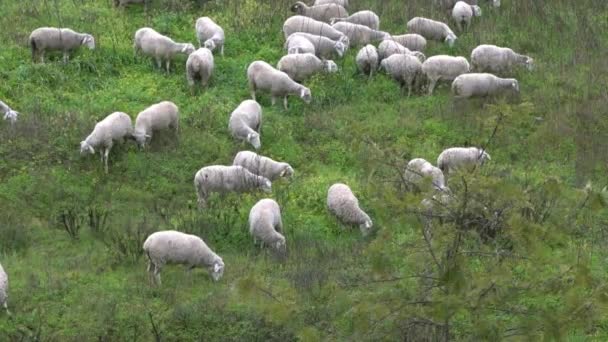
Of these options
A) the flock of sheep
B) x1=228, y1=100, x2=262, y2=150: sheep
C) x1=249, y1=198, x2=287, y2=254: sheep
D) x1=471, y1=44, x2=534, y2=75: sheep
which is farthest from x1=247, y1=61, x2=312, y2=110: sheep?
x1=249, y1=198, x2=287, y2=254: sheep

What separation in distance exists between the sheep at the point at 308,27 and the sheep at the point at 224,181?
17.0 ft

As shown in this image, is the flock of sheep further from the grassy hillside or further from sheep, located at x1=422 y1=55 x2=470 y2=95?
the grassy hillside

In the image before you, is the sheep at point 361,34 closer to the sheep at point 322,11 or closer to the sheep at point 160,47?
the sheep at point 322,11

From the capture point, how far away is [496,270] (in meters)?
8.41

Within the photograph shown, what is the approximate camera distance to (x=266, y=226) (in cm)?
1270

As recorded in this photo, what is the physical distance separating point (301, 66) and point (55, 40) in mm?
4242

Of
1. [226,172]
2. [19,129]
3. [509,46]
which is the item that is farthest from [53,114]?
[509,46]

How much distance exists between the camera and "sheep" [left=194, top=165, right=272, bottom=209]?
1394cm

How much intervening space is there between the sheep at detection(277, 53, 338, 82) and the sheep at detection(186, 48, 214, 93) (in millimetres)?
1194

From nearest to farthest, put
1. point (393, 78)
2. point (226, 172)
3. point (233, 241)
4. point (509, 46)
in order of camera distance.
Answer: point (233, 241) → point (226, 172) → point (393, 78) → point (509, 46)

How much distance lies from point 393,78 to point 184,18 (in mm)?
4508

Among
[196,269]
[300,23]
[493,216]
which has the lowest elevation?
[196,269]

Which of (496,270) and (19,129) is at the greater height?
(496,270)

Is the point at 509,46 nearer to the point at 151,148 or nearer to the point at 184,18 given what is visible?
the point at 184,18
